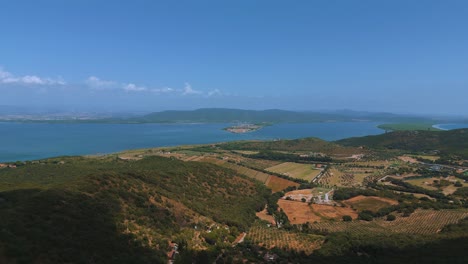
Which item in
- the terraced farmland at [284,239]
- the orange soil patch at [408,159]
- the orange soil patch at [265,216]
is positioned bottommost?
the orange soil patch at [265,216]

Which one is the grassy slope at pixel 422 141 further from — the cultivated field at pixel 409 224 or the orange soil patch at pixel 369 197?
the cultivated field at pixel 409 224

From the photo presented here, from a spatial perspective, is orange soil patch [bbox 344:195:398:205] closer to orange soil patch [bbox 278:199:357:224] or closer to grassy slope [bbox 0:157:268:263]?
orange soil patch [bbox 278:199:357:224]

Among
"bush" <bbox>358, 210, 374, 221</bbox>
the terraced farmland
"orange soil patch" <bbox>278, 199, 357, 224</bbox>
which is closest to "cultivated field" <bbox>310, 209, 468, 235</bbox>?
"bush" <bbox>358, 210, 374, 221</bbox>

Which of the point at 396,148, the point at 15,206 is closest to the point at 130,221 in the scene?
the point at 15,206

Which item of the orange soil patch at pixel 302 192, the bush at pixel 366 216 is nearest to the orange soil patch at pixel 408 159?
the orange soil patch at pixel 302 192

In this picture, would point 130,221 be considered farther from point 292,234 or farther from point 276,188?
point 276,188
